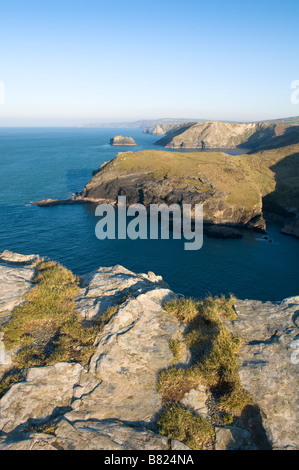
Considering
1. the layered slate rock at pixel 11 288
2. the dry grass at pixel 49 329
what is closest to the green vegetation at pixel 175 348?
the dry grass at pixel 49 329

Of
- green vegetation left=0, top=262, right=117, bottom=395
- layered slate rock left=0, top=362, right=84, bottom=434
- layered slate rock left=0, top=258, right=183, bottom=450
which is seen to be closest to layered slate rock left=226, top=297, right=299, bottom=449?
layered slate rock left=0, top=258, right=183, bottom=450

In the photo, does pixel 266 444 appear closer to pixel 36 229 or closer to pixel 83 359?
pixel 83 359

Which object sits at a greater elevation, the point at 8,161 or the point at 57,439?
the point at 8,161

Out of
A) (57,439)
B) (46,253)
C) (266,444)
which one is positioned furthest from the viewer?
(46,253)

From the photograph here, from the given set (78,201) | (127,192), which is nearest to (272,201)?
(127,192)

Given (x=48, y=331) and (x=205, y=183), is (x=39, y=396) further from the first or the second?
(x=205, y=183)

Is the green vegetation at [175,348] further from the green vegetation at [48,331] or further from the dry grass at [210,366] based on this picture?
the green vegetation at [48,331]

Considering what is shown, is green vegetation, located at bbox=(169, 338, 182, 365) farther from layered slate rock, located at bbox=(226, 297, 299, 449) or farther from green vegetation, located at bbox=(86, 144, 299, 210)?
green vegetation, located at bbox=(86, 144, 299, 210)
